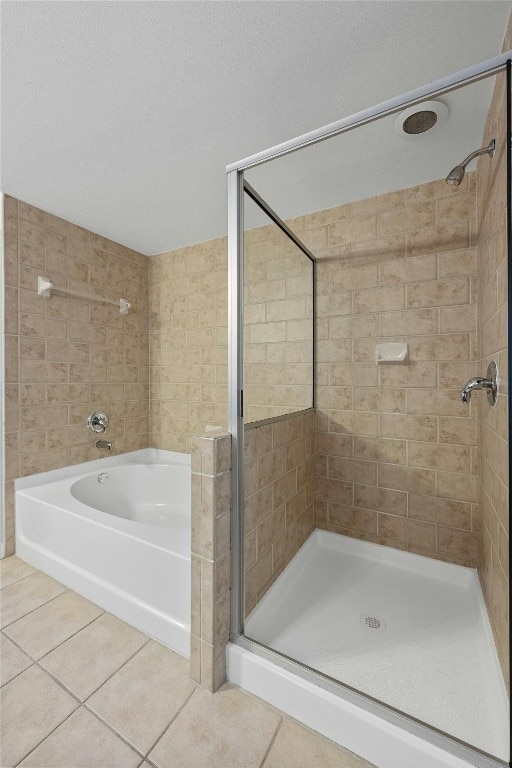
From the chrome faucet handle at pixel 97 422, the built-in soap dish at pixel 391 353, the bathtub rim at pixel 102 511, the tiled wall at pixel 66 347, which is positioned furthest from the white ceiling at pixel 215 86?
the bathtub rim at pixel 102 511

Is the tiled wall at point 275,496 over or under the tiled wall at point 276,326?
under

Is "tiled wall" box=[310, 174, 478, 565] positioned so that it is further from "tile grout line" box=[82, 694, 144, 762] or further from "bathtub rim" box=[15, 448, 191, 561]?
"tile grout line" box=[82, 694, 144, 762]

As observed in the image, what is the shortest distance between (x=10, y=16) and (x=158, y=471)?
2414mm

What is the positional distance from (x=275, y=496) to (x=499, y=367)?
106cm

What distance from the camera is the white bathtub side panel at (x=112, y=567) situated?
1349 mm

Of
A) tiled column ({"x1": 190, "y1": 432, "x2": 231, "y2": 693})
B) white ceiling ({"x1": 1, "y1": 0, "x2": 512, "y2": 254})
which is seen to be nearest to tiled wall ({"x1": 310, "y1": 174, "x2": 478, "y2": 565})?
white ceiling ({"x1": 1, "y1": 0, "x2": 512, "y2": 254})

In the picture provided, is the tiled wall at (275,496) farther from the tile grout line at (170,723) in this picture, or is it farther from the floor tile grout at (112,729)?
the floor tile grout at (112,729)

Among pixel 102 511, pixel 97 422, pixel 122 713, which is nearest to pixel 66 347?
pixel 97 422

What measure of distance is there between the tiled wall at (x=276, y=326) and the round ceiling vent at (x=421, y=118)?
2.23 ft

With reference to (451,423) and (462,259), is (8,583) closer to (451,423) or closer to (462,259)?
(451,423)

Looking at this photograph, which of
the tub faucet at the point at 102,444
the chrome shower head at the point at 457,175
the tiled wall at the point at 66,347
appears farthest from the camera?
the tub faucet at the point at 102,444

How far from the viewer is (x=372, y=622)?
1.50 metres

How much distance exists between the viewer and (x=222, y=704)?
1.13m

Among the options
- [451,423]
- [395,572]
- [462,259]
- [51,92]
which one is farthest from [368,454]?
[51,92]
